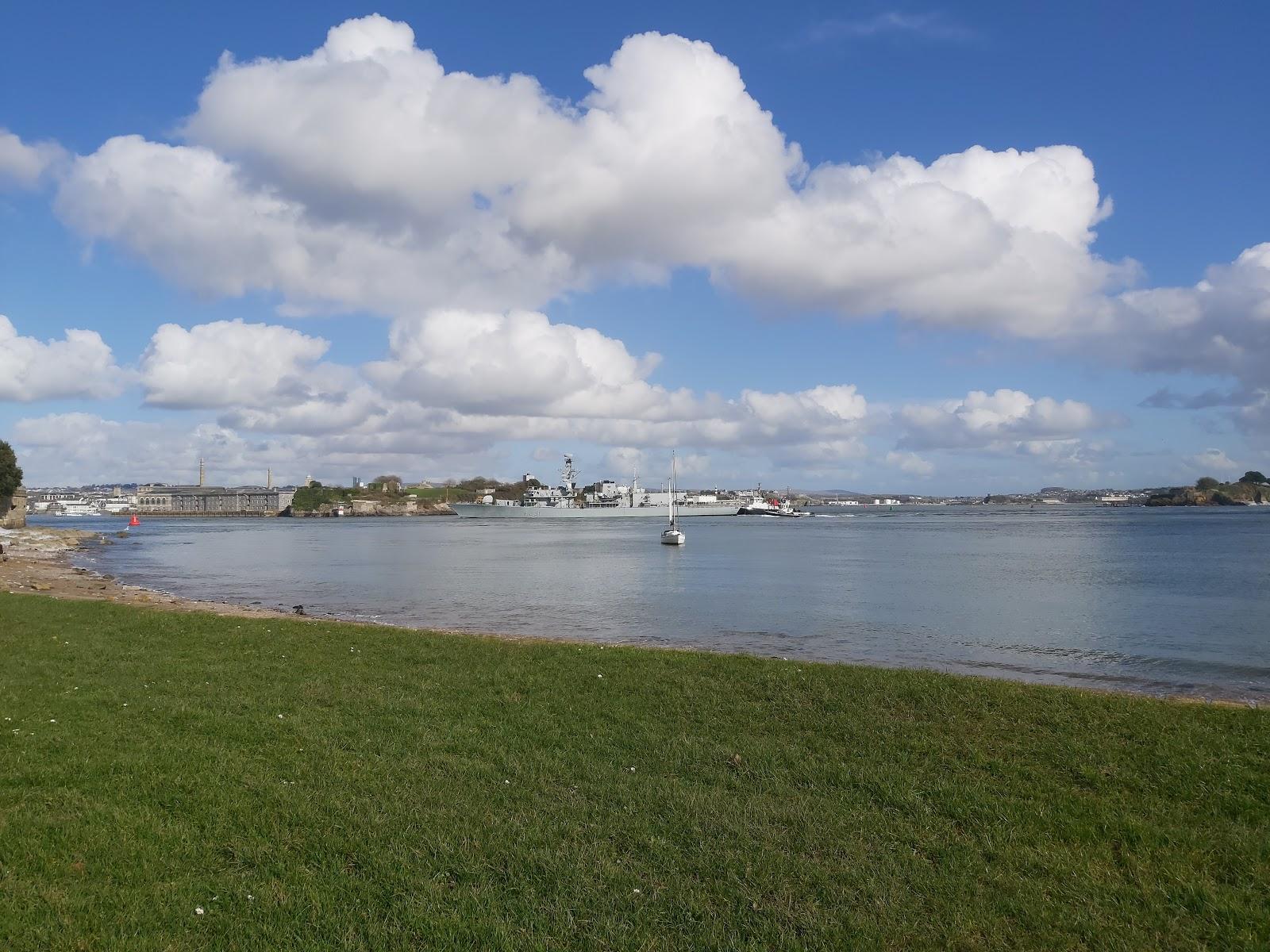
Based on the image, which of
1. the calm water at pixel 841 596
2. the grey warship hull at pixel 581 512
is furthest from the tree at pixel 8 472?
the grey warship hull at pixel 581 512

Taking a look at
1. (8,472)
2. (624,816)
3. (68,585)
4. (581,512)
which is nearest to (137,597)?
(68,585)

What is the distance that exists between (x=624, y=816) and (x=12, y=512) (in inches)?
4726

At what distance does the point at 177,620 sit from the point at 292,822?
44.0 feet

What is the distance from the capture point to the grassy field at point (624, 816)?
18.2ft

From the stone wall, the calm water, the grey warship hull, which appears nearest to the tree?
the stone wall

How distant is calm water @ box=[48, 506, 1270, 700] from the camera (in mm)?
22719

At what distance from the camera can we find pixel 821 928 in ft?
18.1

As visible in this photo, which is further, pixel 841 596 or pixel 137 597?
pixel 841 596

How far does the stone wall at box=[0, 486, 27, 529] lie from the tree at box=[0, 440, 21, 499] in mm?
2489

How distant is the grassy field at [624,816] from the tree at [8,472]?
332ft

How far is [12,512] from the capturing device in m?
101

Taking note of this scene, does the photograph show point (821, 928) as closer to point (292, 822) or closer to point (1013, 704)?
point (292, 822)

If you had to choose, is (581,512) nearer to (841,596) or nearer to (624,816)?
(841,596)

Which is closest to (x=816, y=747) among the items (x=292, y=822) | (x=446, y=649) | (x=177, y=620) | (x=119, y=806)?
(x=292, y=822)
